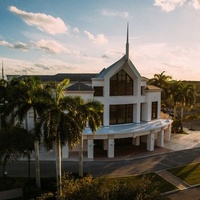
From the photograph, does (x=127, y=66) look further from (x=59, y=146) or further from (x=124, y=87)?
(x=59, y=146)

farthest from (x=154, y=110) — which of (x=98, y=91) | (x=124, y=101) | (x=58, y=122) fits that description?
(x=58, y=122)

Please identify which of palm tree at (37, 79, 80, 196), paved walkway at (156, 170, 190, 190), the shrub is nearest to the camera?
the shrub

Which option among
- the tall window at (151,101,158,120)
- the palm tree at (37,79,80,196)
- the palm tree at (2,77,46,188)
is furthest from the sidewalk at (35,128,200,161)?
the palm tree at (37,79,80,196)

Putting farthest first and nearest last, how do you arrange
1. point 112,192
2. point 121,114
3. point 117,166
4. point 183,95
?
point 183,95 → point 121,114 → point 117,166 → point 112,192

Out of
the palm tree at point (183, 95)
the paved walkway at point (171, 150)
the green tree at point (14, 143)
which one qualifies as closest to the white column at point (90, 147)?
the paved walkway at point (171, 150)

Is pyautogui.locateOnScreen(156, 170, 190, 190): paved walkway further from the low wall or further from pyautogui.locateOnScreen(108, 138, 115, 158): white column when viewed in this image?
the low wall

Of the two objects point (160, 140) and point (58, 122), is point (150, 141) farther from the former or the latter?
point (58, 122)
